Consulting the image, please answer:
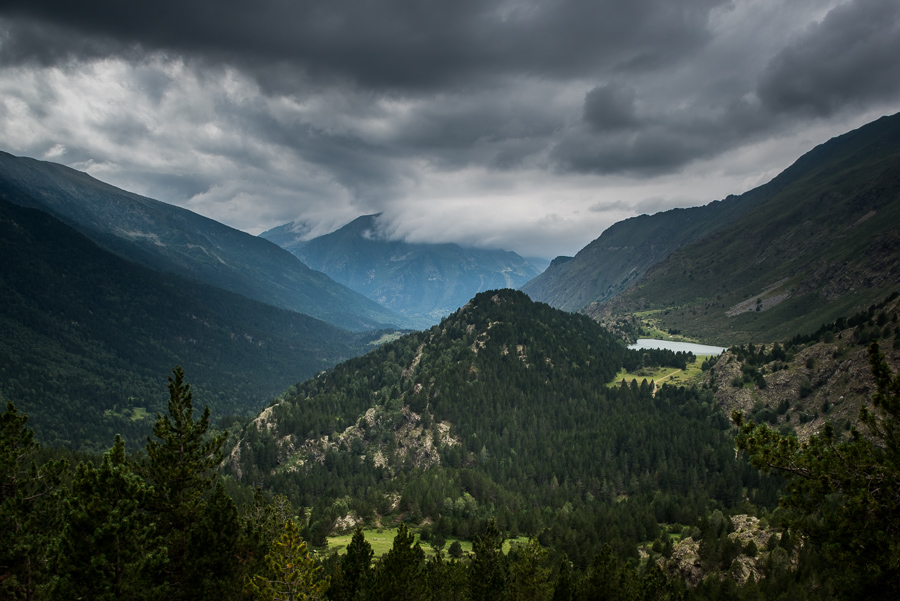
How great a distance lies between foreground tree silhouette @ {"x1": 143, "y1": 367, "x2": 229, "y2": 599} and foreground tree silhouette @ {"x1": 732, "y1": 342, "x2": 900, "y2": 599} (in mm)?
36076

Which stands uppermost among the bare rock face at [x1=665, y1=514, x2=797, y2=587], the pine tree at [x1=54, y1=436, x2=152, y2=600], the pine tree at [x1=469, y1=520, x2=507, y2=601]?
the pine tree at [x1=54, y1=436, x2=152, y2=600]

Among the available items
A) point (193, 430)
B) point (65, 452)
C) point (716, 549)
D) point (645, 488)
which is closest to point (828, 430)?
point (193, 430)

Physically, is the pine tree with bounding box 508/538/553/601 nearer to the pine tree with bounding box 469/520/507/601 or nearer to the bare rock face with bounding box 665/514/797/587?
the pine tree with bounding box 469/520/507/601

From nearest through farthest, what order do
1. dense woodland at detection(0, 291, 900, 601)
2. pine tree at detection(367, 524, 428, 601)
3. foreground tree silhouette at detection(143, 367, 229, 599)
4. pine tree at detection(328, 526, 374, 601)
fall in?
1. dense woodland at detection(0, 291, 900, 601)
2. foreground tree silhouette at detection(143, 367, 229, 599)
3. pine tree at detection(367, 524, 428, 601)
4. pine tree at detection(328, 526, 374, 601)

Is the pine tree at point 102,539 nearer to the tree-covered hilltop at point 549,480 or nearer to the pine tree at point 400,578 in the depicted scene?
the pine tree at point 400,578

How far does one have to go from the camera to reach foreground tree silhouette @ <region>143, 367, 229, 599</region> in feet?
107

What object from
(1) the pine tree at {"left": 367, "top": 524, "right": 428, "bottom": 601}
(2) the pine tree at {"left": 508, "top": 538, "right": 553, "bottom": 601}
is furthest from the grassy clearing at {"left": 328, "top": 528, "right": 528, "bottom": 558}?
(2) the pine tree at {"left": 508, "top": 538, "right": 553, "bottom": 601}

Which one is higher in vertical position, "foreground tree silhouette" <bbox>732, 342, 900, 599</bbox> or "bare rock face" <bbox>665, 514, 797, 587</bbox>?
"foreground tree silhouette" <bbox>732, 342, 900, 599</bbox>

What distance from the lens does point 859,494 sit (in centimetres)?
1991

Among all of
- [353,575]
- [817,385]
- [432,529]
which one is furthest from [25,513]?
[817,385]

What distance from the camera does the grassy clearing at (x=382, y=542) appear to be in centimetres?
10306

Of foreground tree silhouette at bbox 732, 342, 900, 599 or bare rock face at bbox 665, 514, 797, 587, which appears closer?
foreground tree silhouette at bbox 732, 342, 900, 599

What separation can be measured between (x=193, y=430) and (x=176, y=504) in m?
5.39

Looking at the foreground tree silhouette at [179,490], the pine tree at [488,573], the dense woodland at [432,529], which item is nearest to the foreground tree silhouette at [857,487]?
the dense woodland at [432,529]
